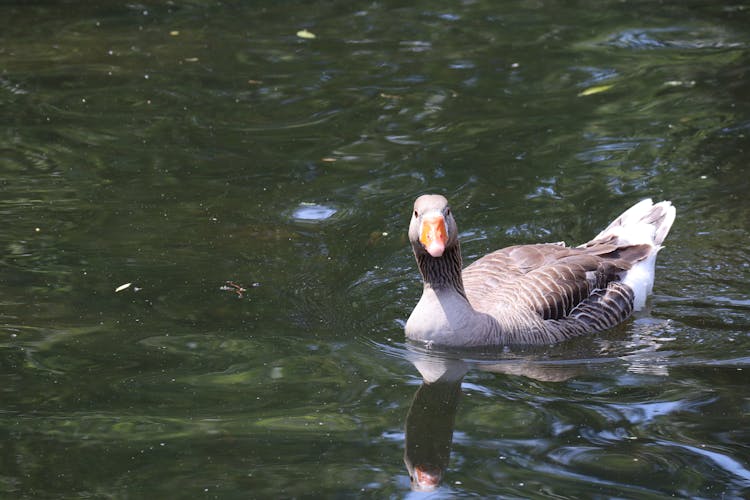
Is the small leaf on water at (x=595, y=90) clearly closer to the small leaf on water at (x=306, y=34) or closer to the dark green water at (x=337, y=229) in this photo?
the dark green water at (x=337, y=229)

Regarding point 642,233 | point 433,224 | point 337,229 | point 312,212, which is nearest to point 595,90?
point 642,233

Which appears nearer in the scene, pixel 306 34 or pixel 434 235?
pixel 434 235

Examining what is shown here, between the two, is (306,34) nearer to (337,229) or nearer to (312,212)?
(312,212)

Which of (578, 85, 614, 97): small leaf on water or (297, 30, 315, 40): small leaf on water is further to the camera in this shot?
(297, 30, 315, 40): small leaf on water

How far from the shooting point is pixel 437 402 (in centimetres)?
781

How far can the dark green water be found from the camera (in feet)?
23.2

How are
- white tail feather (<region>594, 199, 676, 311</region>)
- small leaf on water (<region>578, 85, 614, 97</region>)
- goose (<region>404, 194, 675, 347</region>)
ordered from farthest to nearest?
small leaf on water (<region>578, 85, 614, 97</region>), white tail feather (<region>594, 199, 676, 311</region>), goose (<region>404, 194, 675, 347</region>)

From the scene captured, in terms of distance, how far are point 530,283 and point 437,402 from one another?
5.53 feet

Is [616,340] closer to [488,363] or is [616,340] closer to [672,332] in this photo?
[672,332]

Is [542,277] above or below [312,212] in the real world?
above

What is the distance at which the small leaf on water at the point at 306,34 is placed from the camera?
16.1 meters

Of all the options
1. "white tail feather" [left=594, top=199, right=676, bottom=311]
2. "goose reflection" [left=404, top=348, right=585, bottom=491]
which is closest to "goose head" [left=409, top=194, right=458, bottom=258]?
"goose reflection" [left=404, top=348, right=585, bottom=491]

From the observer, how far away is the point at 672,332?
9039 millimetres

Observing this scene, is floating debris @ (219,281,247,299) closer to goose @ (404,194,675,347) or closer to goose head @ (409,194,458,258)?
goose @ (404,194,675,347)
